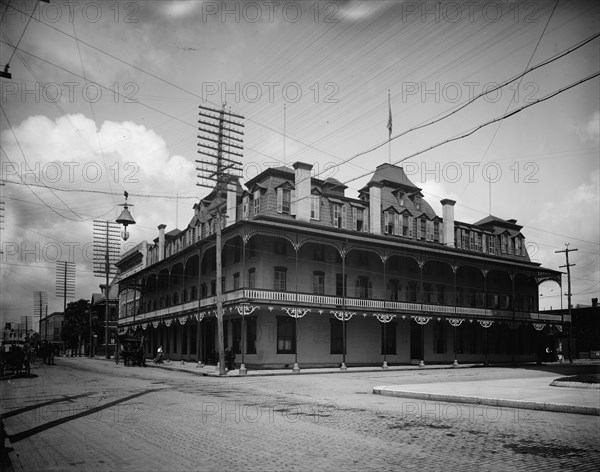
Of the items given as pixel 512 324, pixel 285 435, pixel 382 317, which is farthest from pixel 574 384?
pixel 512 324

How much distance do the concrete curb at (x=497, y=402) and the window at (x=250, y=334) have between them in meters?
17.3

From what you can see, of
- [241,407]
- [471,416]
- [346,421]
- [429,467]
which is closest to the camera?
[429,467]

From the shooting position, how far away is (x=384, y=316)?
36.6 metres

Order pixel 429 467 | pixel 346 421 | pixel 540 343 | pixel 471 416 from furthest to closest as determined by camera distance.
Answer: pixel 540 343, pixel 471 416, pixel 346 421, pixel 429 467

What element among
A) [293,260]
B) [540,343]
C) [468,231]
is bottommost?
[540,343]

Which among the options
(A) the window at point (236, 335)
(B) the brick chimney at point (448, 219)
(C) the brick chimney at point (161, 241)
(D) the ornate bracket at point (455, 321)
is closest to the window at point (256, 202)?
(A) the window at point (236, 335)

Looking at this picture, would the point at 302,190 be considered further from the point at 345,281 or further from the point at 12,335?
the point at 12,335

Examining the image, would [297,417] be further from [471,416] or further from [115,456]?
[115,456]

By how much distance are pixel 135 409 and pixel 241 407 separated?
2.51m

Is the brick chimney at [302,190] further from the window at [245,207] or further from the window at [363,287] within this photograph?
the window at [363,287]

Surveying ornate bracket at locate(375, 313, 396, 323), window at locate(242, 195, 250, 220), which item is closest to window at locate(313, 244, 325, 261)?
ornate bracket at locate(375, 313, 396, 323)

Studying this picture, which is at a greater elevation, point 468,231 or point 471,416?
point 468,231

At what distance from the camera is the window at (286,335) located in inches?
1358

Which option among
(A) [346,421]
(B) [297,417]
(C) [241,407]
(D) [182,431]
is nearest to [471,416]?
(A) [346,421]
